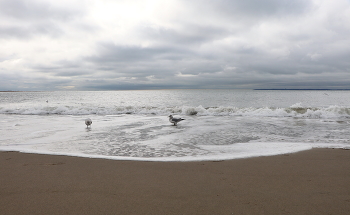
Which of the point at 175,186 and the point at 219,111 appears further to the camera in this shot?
the point at 219,111

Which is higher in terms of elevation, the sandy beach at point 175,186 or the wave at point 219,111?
the sandy beach at point 175,186

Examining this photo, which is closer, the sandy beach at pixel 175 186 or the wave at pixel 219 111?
the sandy beach at pixel 175 186

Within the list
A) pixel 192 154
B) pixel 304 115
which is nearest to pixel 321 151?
pixel 192 154

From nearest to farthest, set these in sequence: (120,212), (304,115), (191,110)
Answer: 1. (120,212)
2. (304,115)
3. (191,110)

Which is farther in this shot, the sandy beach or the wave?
the wave

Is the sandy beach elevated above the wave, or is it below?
above

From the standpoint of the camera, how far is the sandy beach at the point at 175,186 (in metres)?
2.43

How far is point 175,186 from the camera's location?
120 inches

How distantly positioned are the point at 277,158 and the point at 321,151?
1.58 metres

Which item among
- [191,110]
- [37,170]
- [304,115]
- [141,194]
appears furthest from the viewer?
[191,110]

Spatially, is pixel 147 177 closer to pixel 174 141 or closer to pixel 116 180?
pixel 116 180

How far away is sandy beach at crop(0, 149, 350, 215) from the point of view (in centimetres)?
243

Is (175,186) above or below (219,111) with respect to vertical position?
above

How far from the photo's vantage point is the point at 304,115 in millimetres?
16906
